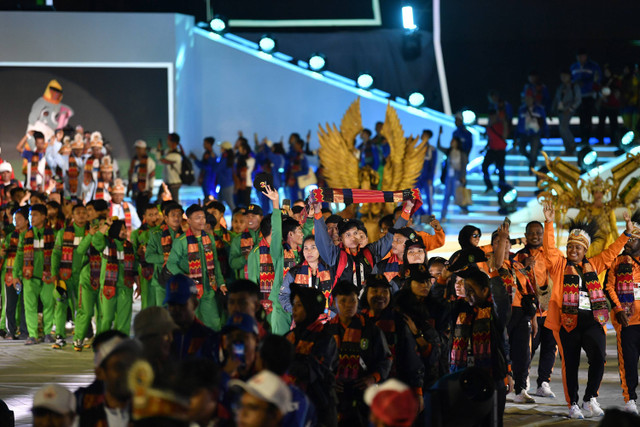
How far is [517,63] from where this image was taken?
26625mm

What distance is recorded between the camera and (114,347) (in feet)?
16.1

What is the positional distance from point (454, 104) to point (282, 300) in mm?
18056

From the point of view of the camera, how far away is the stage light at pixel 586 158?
71.7 ft

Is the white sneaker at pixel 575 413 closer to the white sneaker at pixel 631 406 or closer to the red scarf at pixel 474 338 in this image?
the white sneaker at pixel 631 406

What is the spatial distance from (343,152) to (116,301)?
17.2ft

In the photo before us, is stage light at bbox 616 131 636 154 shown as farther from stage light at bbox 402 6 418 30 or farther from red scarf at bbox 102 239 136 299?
red scarf at bbox 102 239 136 299

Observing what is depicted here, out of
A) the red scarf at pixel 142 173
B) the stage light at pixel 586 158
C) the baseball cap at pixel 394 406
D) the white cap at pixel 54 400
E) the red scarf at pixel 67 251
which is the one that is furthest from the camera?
the stage light at pixel 586 158

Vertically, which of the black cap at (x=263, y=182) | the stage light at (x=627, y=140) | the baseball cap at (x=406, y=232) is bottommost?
the baseball cap at (x=406, y=232)

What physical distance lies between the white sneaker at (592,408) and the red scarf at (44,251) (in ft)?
22.6

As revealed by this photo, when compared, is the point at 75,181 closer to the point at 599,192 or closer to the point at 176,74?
the point at 176,74

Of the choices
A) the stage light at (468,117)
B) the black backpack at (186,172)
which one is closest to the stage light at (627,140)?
the stage light at (468,117)

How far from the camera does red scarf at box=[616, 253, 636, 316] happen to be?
30.0ft

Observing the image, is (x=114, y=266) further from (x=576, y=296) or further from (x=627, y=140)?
(x=627, y=140)

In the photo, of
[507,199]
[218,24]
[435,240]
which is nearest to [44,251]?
[435,240]
